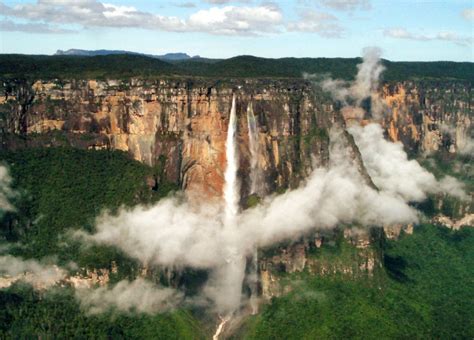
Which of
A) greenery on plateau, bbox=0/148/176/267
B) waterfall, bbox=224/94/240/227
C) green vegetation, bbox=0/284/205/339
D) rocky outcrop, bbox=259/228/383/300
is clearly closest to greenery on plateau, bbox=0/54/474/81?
waterfall, bbox=224/94/240/227

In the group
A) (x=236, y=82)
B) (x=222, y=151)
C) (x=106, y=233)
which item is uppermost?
(x=236, y=82)

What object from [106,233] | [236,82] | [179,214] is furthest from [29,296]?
[236,82]

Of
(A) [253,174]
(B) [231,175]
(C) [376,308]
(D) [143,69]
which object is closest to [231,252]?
(B) [231,175]

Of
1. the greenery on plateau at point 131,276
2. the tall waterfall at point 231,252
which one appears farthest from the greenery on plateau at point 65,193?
the tall waterfall at point 231,252

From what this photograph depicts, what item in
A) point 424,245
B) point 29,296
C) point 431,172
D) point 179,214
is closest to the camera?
point 29,296

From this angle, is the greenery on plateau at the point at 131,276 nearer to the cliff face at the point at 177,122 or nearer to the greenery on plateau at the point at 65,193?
the greenery on plateau at the point at 65,193

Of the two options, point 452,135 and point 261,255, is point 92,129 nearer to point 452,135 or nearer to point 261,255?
point 261,255

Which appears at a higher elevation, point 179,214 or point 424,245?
point 179,214
